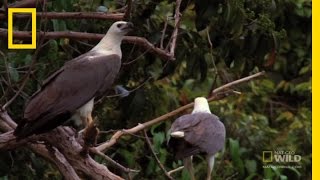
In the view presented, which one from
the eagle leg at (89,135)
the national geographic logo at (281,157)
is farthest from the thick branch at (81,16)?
the national geographic logo at (281,157)

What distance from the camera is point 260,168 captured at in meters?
4.03

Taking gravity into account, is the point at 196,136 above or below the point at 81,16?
below

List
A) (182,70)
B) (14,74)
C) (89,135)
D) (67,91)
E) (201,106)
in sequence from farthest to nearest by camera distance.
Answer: (182,70) → (201,106) → (14,74) → (67,91) → (89,135)

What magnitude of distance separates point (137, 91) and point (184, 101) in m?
0.92

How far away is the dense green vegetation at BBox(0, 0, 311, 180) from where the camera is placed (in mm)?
3051

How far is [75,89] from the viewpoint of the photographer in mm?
2521

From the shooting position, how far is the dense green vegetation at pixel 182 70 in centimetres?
305

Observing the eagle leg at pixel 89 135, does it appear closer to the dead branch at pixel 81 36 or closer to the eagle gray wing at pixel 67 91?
the eagle gray wing at pixel 67 91

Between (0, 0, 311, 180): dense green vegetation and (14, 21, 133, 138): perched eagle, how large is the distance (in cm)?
16

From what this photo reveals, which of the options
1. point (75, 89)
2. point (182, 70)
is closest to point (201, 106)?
point (75, 89)

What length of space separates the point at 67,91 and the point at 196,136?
17.8 inches

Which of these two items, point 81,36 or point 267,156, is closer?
point 81,36

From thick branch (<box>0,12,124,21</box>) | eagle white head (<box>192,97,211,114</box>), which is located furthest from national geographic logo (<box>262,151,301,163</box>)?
thick branch (<box>0,12,124,21</box>)

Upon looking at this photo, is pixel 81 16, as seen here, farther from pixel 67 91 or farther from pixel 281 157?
pixel 281 157
